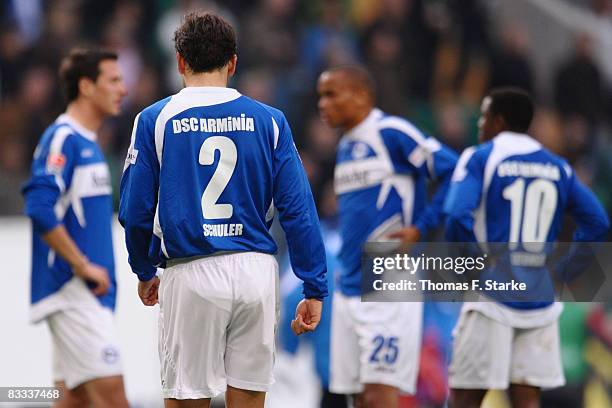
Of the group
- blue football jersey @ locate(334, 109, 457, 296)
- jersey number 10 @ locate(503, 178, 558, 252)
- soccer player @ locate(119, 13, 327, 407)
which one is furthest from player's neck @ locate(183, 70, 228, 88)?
blue football jersey @ locate(334, 109, 457, 296)

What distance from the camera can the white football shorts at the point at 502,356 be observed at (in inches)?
275

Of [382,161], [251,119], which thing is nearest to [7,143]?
[382,161]

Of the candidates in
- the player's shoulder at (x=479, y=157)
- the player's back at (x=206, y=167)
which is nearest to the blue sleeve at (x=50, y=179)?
the player's back at (x=206, y=167)

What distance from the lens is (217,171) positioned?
5.02 metres

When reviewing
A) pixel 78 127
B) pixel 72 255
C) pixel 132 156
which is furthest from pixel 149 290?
pixel 78 127

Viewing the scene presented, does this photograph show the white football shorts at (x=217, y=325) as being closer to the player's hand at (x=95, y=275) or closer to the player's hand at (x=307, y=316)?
the player's hand at (x=307, y=316)

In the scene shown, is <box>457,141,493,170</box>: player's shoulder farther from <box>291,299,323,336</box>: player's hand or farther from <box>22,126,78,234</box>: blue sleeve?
<box>22,126,78,234</box>: blue sleeve

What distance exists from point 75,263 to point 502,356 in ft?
8.57

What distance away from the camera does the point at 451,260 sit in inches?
287

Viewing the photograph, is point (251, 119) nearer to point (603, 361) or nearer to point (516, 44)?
point (603, 361)

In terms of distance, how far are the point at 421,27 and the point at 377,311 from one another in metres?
6.86

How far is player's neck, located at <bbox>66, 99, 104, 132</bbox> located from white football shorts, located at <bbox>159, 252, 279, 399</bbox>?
98.8 inches

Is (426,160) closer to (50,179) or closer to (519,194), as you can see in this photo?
(519,194)

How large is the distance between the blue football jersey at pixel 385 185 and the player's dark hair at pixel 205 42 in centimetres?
264
